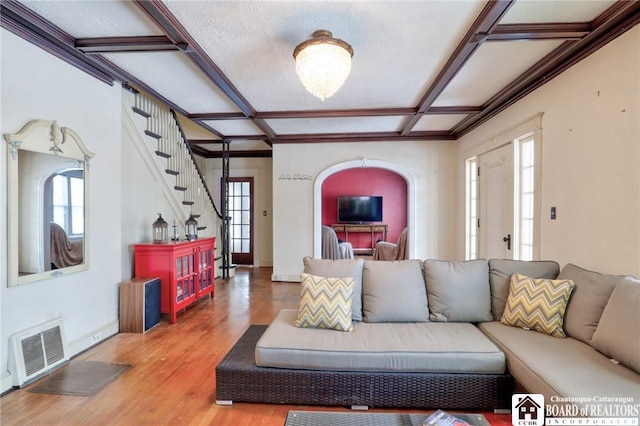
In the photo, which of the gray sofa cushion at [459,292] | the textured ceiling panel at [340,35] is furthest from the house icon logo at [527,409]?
the textured ceiling panel at [340,35]

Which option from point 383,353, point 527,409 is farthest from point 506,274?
point 383,353

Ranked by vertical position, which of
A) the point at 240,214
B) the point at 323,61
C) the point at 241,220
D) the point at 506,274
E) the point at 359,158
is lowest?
the point at 506,274

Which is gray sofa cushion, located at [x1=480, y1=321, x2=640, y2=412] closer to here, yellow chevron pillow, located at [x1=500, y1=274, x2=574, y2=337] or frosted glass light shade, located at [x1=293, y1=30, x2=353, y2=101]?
yellow chevron pillow, located at [x1=500, y1=274, x2=574, y2=337]

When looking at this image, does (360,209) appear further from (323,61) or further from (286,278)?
(323,61)

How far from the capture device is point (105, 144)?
3.19 metres

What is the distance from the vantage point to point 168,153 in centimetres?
450

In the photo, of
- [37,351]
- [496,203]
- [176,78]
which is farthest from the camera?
[496,203]

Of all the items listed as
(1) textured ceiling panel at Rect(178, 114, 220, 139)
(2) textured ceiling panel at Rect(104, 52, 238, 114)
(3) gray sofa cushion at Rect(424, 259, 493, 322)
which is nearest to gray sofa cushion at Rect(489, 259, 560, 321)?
(3) gray sofa cushion at Rect(424, 259, 493, 322)

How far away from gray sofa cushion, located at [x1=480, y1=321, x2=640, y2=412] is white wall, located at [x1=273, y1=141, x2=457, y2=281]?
353 centimetres

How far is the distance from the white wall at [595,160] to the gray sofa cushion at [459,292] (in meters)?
0.82

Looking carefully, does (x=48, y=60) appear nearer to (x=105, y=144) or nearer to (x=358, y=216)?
(x=105, y=144)

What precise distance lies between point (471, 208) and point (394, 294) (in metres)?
3.27

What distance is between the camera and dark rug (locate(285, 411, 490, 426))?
141 centimetres

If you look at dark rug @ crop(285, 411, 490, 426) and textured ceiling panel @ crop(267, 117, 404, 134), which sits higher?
textured ceiling panel @ crop(267, 117, 404, 134)
